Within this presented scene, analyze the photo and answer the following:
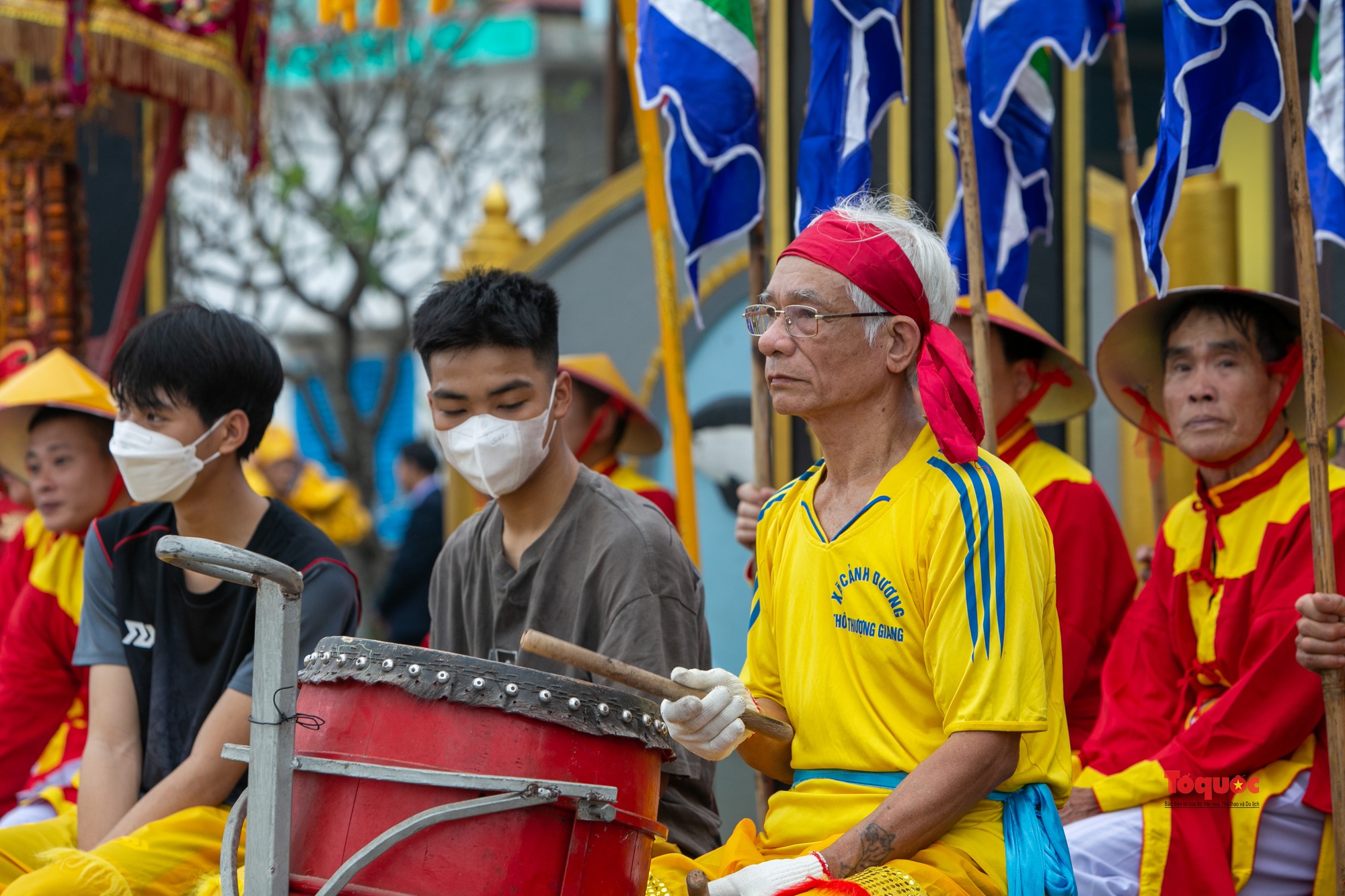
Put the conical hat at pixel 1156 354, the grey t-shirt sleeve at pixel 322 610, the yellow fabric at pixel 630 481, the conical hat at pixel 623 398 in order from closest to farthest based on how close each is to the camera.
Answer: the grey t-shirt sleeve at pixel 322 610 → the conical hat at pixel 1156 354 → the conical hat at pixel 623 398 → the yellow fabric at pixel 630 481

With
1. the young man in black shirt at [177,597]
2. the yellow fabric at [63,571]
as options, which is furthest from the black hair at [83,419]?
the young man in black shirt at [177,597]

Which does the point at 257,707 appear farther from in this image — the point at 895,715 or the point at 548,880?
the point at 895,715

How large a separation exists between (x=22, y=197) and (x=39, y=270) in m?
0.35

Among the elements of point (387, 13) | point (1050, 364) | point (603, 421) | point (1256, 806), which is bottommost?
point (1256, 806)

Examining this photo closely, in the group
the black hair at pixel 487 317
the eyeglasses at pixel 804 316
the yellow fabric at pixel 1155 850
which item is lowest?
the yellow fabric at pixel 1155 850

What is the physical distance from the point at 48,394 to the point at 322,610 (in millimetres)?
1543

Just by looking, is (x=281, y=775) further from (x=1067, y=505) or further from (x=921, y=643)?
(x=1067, y=505)

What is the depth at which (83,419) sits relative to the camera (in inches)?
172

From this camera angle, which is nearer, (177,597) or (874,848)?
(874,848)

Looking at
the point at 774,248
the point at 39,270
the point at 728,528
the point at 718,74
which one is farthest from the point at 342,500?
the point at 718,74

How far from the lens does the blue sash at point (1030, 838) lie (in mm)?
2375

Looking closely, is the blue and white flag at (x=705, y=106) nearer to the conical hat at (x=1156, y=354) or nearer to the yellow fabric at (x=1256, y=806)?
the conical hat at (x=1156, y=354)

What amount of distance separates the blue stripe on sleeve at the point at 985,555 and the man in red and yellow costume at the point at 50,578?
2593 mm

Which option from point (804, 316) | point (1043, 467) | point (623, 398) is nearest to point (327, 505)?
point (623, 398)
